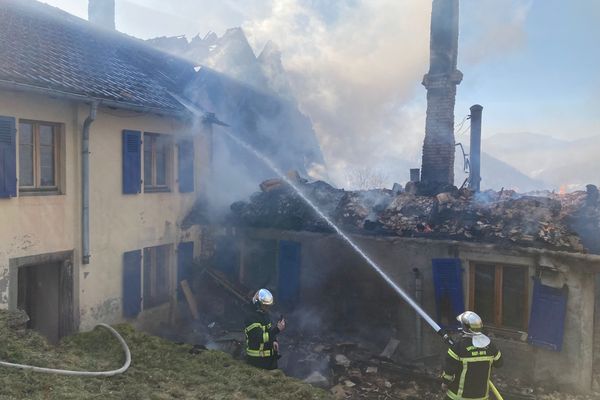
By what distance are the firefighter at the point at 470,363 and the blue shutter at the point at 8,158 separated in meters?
7.27

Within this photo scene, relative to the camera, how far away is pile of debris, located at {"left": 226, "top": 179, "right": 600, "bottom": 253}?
354 inches

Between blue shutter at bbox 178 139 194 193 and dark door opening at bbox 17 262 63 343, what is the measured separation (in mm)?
3826

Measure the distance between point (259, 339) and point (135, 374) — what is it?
5.32 ft

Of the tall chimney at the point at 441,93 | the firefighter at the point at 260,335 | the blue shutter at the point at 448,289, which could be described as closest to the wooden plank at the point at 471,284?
the blue shutter at the point at 448,289

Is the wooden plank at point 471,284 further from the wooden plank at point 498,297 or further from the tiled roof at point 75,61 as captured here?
the tiled roof at point 75,61

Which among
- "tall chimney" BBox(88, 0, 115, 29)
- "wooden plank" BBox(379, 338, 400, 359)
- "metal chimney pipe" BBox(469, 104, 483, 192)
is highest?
"tall chimney" BBox(88, 0, 115, 29)

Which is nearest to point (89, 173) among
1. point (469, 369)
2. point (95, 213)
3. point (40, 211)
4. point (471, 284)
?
point (95, 213)

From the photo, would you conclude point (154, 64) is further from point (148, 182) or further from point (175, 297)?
point (175, 297)

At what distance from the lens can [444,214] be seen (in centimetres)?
1027

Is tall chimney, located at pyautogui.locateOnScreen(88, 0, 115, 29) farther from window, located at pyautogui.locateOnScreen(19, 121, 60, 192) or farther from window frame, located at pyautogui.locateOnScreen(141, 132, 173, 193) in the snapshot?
window, located at pyautogui.locateOnScreen(19, 121, 60, 192)

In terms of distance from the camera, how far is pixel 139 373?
562cm

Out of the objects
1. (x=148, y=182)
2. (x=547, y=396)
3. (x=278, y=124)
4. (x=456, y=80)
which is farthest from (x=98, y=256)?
(x=278, y=124)

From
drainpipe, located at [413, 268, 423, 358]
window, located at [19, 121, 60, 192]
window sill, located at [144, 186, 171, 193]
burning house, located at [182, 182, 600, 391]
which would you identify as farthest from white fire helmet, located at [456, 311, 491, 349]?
window sill, located at [144, 186, 171, 193]

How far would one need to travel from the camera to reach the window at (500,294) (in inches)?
361
